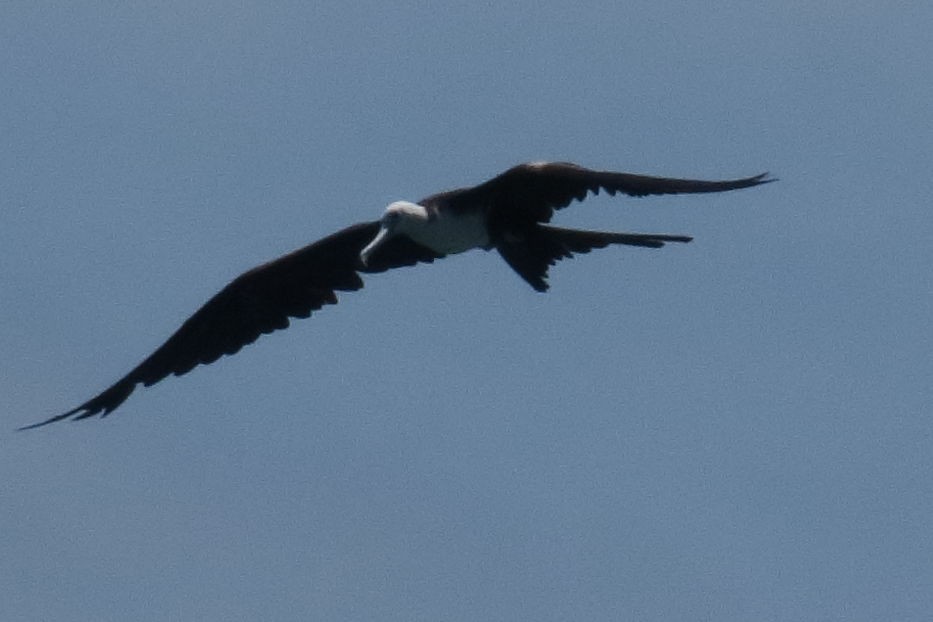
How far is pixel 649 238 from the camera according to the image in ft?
38.2

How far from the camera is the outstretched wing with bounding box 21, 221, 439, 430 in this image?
42.7ft

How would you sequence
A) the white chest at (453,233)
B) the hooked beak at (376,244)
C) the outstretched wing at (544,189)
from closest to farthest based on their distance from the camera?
the outstretched wing at (544,189), the white chest at (453,233), the hooked beak at (376,244)

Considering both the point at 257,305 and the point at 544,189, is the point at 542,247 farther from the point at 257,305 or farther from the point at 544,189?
the point at 257,305

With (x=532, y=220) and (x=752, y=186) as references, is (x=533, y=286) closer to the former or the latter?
(x=532, y=220)

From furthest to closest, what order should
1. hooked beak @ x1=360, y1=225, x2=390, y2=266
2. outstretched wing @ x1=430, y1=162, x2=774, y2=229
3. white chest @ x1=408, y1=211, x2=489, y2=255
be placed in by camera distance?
hooked beak @ x1=360, y1=225, x2=390, y2=266 < white chest @ x1=408, y1=211, x2=489, y2=255 < outstretched wing @ x1=430, y1=162, x2=774, y2=229

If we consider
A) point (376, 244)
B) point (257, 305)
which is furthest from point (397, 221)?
point (257, 305)

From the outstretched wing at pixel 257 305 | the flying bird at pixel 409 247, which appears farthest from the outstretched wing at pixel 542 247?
the outstretched wing at pixel 257 305

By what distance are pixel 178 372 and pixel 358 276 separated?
3.68ft

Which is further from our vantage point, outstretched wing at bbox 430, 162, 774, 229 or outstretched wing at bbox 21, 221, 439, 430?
outstretched wing at bbox 21, 221, 439, 430

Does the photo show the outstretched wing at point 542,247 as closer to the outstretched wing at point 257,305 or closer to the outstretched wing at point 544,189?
the outstretched wing at point 544,189

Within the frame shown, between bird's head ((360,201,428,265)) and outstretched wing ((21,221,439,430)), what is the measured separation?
0.94 feet

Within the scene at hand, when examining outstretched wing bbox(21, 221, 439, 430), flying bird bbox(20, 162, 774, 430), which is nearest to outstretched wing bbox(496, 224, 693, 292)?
flying bird bbox(20, 162, 774, 430)

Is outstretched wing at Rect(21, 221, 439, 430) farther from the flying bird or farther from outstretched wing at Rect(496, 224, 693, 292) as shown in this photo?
outstretched wing at Rect(496, 224, 693, 292)

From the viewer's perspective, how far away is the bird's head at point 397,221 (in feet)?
40.4
